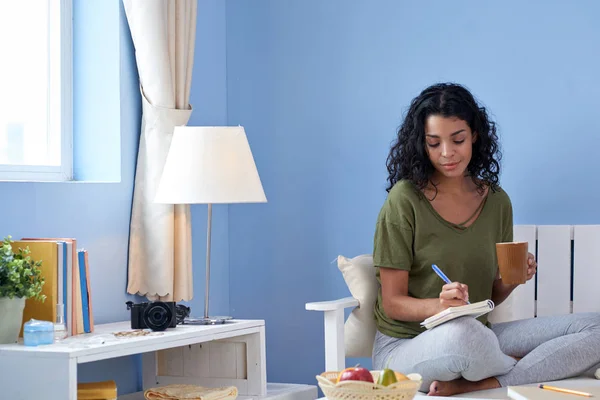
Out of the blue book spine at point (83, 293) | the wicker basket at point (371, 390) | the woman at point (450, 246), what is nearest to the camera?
the wicker basket at point (371, 390)

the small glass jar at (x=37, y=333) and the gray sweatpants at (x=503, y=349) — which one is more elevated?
the small glass jar at (x=37, y=333)

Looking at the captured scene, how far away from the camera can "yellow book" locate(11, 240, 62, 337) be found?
2.44 meters

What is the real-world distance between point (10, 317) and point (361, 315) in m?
1.02

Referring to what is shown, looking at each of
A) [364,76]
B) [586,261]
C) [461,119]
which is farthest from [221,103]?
[586,261]

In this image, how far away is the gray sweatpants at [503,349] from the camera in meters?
2.26

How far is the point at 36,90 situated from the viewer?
9.48 ft

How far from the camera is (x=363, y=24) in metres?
3.34

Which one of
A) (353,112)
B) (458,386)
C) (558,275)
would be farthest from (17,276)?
(558,275)

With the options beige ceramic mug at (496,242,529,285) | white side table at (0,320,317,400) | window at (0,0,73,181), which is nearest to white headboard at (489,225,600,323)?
beige ceramic mug at (496,242,529,285)

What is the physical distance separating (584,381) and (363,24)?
1546 millimetres

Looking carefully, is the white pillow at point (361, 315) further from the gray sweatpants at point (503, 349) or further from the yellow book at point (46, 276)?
→ the yellow book at point (46, 276)

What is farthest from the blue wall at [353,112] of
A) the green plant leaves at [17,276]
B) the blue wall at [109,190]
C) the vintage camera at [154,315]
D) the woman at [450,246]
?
the green plant leaves at [17,276]

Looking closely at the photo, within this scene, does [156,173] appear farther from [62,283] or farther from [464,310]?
[464,310]

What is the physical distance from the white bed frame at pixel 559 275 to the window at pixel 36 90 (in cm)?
100
